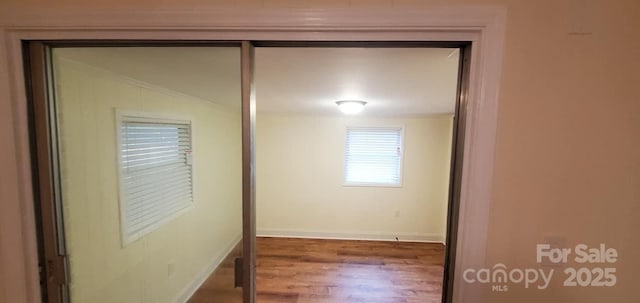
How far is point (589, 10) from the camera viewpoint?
2.29 feet

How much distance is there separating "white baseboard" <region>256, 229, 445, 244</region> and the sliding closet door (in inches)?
81.5

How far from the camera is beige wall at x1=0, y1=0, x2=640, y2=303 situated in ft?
2.32

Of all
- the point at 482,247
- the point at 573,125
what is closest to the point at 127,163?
the point at 482,247

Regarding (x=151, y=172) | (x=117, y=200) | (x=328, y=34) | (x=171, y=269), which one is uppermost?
(x=328, y=34)

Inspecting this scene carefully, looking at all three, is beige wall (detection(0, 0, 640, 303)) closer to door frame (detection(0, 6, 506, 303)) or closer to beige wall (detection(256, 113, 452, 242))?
door frame (detection(0, 6, 506, 303))

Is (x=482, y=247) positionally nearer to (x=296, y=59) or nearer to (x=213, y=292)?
(x=296, y=59)

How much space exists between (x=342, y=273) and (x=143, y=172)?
250 centimetres

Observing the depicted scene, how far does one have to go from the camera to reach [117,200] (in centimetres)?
157

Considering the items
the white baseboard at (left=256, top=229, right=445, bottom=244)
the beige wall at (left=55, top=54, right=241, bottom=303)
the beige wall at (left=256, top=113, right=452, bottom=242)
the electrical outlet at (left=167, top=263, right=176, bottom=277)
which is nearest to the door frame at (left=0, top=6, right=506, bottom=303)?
the beige wall at (left=55, top=54, right=241, bottom=303)

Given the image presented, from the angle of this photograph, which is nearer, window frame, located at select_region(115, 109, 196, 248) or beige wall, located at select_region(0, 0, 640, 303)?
beige wall, located at select_region(0, 0, 640, 303)

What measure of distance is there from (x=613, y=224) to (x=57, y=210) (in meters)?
1.91

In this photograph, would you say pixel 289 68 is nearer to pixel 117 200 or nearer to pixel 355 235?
pixel 117 200

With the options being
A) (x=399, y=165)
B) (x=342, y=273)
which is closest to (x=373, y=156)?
(x=399, y=165)

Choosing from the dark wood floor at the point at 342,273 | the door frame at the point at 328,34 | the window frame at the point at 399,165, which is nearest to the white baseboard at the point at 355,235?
the dark wood floor at the point at 342,273
